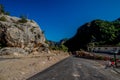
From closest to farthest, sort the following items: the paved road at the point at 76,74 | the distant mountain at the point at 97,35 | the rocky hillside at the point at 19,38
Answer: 1. the paved road at the point at 76,74
2. the rocky hillside at the point at 19,38
3. the distant mountain at the point at 97,35

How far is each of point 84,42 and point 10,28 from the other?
84.0 metres

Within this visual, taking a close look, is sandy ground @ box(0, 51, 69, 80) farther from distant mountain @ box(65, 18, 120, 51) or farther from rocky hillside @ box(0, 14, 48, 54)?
distant mountain @ box(65, 18, 120, 51)

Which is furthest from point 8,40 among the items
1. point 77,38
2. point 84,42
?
point 77,38

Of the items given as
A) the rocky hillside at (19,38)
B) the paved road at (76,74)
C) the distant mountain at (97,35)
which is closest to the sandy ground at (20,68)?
the paved road at (76,74)

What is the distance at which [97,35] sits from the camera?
4749 inches

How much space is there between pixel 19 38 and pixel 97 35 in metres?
75.7

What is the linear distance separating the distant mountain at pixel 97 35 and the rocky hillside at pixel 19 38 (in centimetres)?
5155

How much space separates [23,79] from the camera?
1474 centimetres

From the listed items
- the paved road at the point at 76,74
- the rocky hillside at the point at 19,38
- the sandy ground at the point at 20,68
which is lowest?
the paved road at the point at 76,74

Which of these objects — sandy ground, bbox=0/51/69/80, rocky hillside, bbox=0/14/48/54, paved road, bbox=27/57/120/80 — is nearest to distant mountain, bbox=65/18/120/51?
rocky hillside, bbox=0/14/48/54

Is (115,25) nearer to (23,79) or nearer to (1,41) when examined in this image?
(1,41)

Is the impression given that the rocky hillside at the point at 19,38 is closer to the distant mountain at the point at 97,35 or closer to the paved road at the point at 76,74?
the paved road at the point at 76,74

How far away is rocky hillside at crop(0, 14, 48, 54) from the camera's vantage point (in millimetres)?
53188

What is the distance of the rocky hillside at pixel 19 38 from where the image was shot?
53188 millimetres
